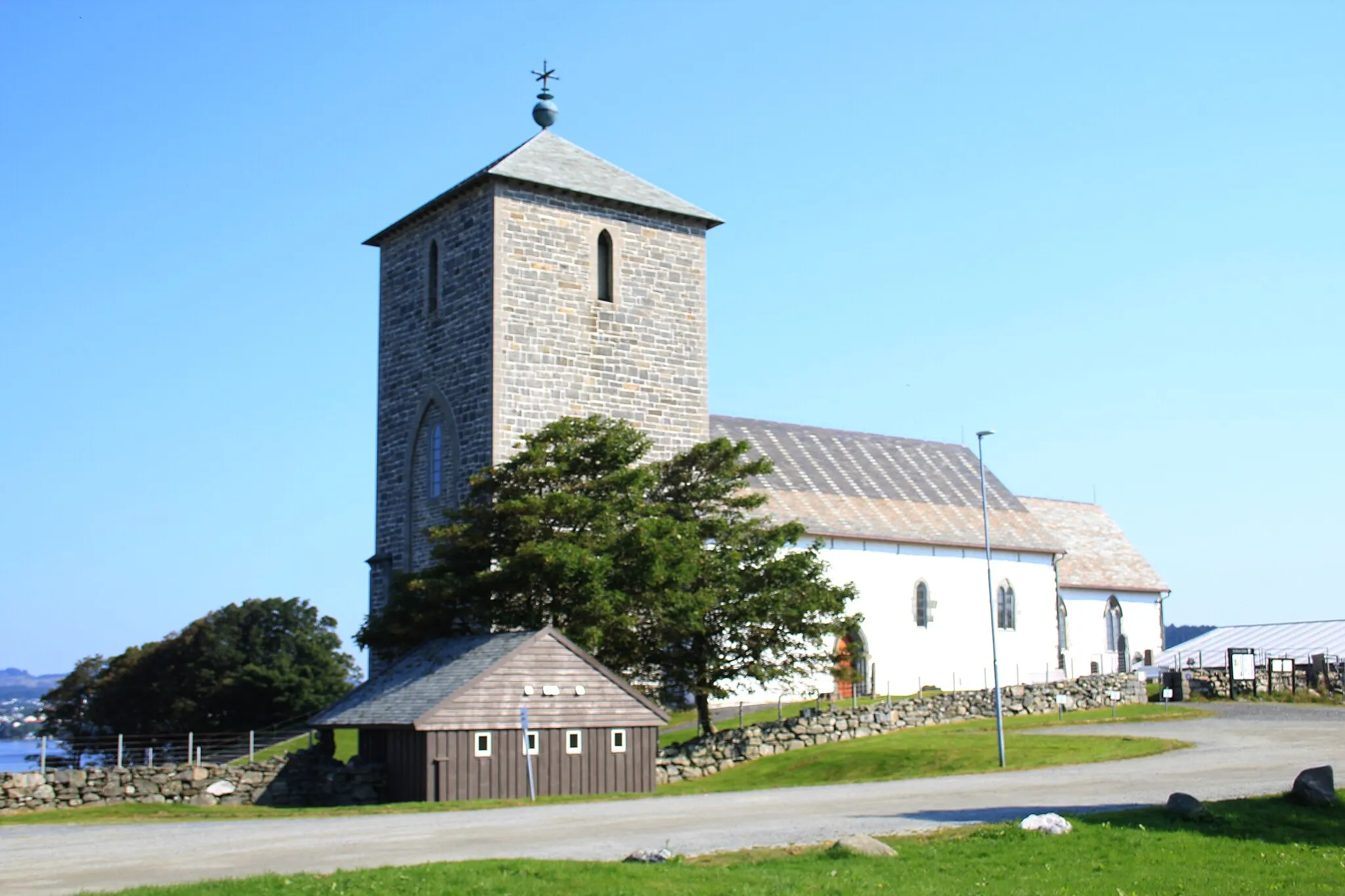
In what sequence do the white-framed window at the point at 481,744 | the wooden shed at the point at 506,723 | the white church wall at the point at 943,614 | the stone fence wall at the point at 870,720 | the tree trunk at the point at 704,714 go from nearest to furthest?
the wooden shed at the point at 506,723 < the white-framed window at the point at 481,744 < the stone fence wall at the point at 870,720 < the tree trunk at the point at 704,714 < the white church wall at the point at 943,614

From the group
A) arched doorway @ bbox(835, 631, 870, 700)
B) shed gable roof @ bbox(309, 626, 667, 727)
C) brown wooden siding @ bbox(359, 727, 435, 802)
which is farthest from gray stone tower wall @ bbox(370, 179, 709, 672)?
arched doorway @ bbox(835, 631, 870, 700)

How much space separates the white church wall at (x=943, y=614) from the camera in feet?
188

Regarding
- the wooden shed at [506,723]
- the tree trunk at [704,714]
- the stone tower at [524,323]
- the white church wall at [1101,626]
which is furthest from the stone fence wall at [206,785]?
the white church wall at [1101,626]

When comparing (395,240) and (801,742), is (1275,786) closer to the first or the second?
(801,742)

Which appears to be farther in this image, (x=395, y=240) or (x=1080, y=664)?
(x=1080, y=664)

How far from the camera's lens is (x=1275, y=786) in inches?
980

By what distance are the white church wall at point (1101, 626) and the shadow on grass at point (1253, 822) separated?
4438 cm

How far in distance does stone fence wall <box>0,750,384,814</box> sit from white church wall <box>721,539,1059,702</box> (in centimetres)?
2462

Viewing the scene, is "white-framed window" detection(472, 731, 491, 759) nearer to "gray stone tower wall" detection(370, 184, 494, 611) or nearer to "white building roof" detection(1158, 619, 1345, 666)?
"gray stone tower wall" detection(370, 184, 494, 611)

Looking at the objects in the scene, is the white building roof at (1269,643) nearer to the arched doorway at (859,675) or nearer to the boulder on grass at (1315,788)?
the arched doorway at (859,675)

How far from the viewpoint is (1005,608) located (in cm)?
6291

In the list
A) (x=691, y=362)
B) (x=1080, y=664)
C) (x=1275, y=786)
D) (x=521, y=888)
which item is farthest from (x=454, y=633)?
(x=1080, y=664)

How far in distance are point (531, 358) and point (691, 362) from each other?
6.07 meters

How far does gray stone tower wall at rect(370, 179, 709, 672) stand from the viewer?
4431 cm
